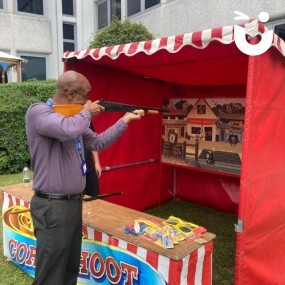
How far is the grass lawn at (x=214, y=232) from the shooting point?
3143mm

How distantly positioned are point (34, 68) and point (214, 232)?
40.1 ft

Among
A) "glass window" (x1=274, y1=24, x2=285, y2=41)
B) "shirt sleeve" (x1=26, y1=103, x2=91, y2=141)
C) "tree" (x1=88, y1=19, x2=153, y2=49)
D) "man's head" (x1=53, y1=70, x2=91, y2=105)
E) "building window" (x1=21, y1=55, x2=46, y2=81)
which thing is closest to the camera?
"shirt sleeve" (x1=26, y1=103, x2=91, y2=141)

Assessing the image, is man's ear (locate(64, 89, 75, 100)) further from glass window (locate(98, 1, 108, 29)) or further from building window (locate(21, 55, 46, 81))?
building window (locate(21, 55, 46, 81))

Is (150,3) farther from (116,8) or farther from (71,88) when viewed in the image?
(71,88)

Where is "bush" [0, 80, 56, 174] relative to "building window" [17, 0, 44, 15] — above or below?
below

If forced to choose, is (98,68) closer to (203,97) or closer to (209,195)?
(203,97)

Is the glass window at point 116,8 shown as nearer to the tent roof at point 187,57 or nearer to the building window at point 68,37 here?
the building window at point 68,37

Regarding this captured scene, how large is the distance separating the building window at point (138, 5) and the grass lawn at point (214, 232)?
7.34 m

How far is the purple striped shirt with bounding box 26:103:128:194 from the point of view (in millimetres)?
1776

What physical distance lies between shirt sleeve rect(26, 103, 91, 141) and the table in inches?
37.8

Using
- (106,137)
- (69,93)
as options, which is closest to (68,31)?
(106,137)

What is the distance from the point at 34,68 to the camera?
14031 mm

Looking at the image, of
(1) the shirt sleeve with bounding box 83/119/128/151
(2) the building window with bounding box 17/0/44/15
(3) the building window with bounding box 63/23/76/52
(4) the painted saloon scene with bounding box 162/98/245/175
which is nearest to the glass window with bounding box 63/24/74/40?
(3) the building window with bounding box 63/23/76/52

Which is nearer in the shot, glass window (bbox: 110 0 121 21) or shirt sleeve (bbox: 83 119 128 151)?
shirt sleeve (bbox: 83 119 128 151)
